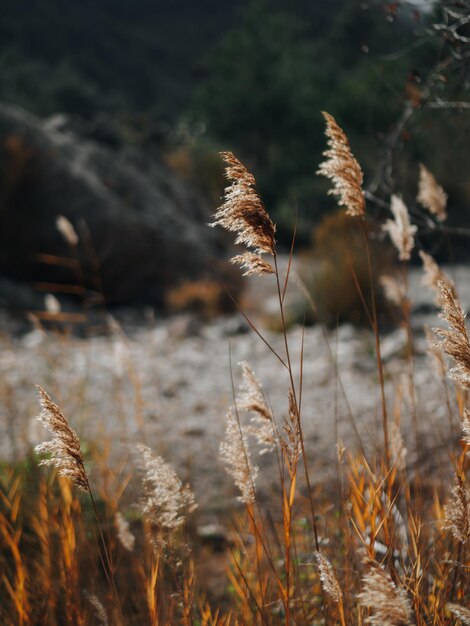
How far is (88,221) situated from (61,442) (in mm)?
6387

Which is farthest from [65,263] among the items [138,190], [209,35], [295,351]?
[209,35]

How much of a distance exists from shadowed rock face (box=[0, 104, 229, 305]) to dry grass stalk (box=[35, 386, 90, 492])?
18.8 feet

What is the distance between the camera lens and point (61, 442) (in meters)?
0.98

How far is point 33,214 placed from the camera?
22.9 ft

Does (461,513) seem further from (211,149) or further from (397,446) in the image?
(211,149)

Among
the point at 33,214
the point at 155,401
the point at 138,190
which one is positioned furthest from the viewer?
the point at 138,190

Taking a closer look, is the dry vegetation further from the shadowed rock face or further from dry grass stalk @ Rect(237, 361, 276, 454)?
the shadowed rock face

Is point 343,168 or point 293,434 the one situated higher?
point 343,168

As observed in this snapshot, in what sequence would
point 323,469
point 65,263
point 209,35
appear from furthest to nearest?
point 209,35 → point 65,263 → point 323,469

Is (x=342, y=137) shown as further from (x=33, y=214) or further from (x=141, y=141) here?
(x=141, y=141)

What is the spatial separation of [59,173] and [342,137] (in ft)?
21.8

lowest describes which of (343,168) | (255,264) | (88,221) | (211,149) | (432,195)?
(255,264)

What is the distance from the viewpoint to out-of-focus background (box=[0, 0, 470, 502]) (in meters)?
2.76

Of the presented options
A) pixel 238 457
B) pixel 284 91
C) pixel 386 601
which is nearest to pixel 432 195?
pixel 238 457
